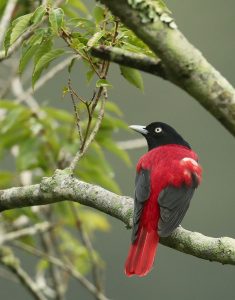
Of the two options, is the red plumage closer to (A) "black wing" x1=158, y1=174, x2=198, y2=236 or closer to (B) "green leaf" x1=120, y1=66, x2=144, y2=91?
(A) "black wing" x1=158, y1=174, x2=198, y2=236

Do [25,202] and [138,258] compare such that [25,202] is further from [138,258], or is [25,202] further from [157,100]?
[157,100]

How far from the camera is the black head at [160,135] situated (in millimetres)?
5566

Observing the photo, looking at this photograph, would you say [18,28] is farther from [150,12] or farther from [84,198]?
[150,12]

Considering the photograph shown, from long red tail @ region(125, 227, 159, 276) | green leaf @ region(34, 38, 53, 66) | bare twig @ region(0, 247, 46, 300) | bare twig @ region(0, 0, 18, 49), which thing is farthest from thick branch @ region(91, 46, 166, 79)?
bare twig @ region(0, 247, 46, 300)

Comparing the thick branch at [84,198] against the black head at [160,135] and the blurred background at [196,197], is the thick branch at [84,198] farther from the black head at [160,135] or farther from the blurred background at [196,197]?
the blurred background at [196,197]

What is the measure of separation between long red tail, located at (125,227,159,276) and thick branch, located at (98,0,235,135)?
2175 mm

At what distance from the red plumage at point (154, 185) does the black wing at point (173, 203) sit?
23 mm

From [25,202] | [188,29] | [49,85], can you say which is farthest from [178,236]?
[188,29]

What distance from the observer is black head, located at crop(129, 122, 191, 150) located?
18.3 ft

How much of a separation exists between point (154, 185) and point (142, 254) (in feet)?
1.39

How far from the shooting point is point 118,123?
5.35 meters

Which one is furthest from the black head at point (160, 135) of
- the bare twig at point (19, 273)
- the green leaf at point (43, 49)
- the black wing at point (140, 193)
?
the green leaf at point (43, 49)

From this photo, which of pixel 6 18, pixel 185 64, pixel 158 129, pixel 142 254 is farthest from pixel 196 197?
pixel 185 64

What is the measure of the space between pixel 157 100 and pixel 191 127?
0.94 meters
